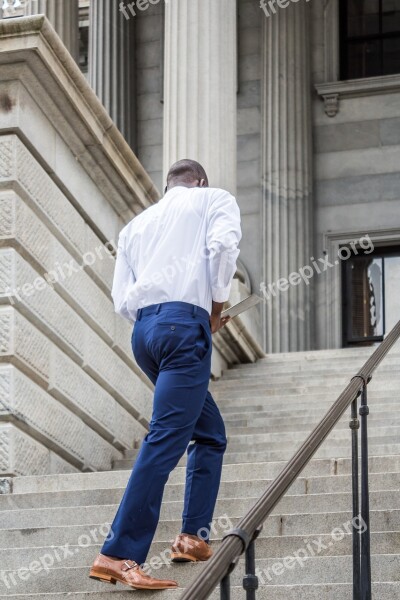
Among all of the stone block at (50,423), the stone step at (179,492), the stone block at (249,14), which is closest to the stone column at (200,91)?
the stone block at (50,423)

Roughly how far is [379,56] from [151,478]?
18.0m

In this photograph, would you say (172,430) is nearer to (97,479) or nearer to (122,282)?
(122,282)

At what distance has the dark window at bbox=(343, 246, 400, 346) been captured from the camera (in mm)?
21844

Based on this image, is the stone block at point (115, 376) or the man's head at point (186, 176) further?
the stone block at point (115, 376)

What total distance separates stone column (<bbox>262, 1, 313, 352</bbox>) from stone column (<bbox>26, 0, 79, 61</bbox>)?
327 centimetres

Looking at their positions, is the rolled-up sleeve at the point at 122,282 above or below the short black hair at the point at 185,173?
below

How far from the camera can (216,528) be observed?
25.7 ft

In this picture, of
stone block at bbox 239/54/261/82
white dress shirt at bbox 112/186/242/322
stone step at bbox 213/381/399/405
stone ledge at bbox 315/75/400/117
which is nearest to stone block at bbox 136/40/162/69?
stone block at bbox 239/54/261/82

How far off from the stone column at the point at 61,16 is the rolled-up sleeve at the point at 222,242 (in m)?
14.6

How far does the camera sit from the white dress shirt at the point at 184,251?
6.89 meters

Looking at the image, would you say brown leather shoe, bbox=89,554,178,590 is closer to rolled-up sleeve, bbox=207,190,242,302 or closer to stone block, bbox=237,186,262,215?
rolled-up sleeve, bbox=207,190,242,302

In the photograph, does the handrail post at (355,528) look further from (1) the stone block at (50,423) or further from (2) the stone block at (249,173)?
(2) the stone block at (249,173)

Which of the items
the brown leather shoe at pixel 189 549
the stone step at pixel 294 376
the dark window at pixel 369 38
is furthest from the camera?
the dark window at pixel 369 38

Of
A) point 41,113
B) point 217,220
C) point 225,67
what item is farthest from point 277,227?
point 217,220
